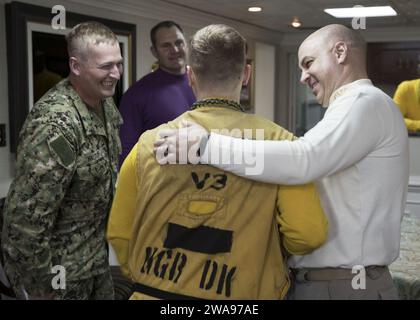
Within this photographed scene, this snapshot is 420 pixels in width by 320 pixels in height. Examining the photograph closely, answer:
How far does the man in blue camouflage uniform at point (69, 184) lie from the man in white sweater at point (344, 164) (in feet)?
1.49

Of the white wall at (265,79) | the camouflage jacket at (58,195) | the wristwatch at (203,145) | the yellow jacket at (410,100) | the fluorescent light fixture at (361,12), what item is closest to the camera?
the wristwatch at (203,145)

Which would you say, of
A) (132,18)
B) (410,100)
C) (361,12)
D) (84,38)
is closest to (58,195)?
(84,38)

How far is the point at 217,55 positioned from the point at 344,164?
1.29 feet

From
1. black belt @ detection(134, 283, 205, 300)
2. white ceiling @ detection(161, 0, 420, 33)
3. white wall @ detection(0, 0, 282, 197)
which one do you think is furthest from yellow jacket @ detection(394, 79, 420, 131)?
black belt @ detection(134, 283, 205, 300)

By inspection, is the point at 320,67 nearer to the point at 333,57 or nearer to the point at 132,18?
the point at 333,57

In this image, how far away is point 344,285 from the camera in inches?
50.3

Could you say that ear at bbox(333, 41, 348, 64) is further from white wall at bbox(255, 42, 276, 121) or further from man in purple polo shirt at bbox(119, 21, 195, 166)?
white wall at bbox(255, 42, 276, 121)

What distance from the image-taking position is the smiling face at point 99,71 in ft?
5.32

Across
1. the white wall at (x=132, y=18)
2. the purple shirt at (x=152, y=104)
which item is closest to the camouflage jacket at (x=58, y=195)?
the purple shirt at (x=152, y=104)

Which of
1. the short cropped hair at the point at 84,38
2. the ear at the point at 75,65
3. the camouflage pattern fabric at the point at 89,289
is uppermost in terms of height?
the short cropped hair at the point at 84,38

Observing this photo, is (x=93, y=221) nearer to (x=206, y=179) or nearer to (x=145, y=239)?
(x=145, y=239)

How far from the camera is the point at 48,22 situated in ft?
10.3

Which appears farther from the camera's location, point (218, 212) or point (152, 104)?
point (152, 104)

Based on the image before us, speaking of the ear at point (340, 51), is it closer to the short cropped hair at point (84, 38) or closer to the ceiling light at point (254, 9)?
the short cropped hair at point (84, 38)
